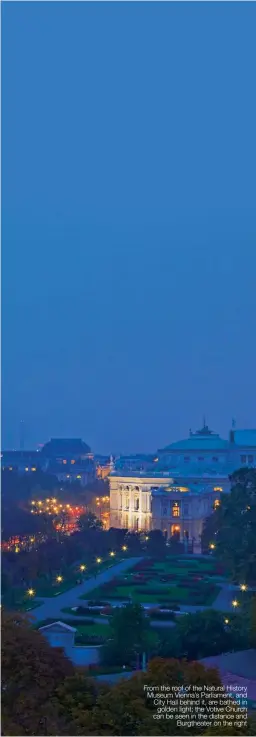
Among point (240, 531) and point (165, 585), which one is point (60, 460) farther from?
point (240, 531)

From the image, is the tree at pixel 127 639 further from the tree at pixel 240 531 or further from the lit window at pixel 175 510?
the lit window at pixel 175 510

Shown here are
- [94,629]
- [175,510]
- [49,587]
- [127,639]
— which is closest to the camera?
[127,639]

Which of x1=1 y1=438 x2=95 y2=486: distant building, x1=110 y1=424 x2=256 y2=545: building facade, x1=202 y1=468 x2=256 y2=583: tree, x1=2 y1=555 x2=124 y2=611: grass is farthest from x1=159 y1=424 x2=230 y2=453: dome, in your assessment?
x1=202 y1=468 x2=256 y2=583: tree

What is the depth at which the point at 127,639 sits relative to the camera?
16344mm

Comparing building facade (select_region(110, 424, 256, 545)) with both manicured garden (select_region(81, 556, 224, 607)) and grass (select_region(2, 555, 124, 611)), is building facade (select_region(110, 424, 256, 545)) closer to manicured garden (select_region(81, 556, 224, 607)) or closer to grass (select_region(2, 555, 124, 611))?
manicured garden (select_region(81, 556, 224, 607))

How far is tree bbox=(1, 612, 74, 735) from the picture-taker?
9602 millimetres

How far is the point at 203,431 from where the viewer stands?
5738 centimetres

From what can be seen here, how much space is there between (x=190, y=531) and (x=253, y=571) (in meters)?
19.1

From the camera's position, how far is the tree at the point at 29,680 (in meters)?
9.60

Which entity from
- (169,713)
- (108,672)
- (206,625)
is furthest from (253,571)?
(169,713)

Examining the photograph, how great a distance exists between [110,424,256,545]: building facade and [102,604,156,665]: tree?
2094cm

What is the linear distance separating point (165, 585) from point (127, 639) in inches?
420

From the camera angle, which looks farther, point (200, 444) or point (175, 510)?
point (200, 444)
